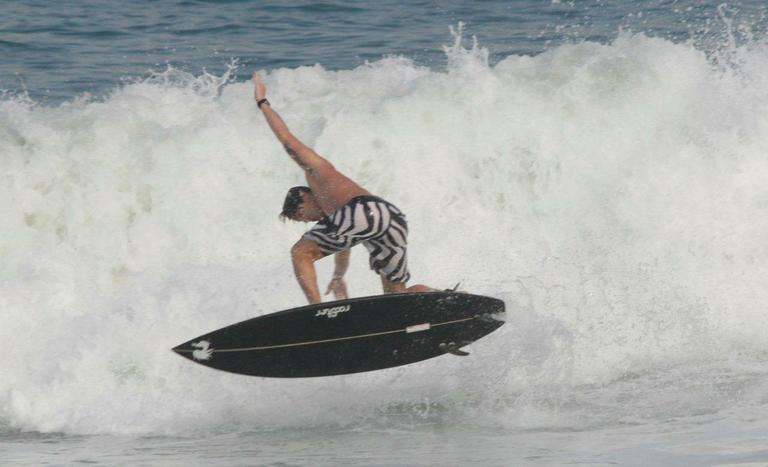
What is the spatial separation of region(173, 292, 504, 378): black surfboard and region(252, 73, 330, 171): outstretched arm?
0.77 meters

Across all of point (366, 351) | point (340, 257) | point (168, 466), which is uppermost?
point (340, 257)

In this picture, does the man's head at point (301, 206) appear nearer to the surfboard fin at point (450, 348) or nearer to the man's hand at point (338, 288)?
the man's hand at point (338, 288)

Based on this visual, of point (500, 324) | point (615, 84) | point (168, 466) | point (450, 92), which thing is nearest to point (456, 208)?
point (450, 92)

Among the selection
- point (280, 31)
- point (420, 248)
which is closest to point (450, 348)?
point (420, 248)

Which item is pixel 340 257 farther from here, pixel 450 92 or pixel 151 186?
pixel 450 92

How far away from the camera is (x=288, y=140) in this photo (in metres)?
6.56

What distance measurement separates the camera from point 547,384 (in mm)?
Answer: 7430

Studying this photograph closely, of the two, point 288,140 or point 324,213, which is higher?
point 288,140

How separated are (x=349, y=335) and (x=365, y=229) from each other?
60 centimetres

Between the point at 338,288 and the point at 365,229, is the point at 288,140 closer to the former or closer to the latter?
the point at 365,229

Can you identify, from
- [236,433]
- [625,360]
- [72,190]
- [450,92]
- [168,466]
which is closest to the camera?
[168,466]

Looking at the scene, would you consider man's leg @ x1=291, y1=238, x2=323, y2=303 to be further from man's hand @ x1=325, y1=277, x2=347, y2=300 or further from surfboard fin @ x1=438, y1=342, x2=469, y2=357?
surfboard fin @ x1=438, y1=342, x2=469, y2=357

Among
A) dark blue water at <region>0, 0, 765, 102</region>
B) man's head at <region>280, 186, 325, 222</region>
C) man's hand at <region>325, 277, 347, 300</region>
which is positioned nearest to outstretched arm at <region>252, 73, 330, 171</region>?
man's head at <region>280, 186, 325, 222</region>

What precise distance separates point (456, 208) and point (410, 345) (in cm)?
287
